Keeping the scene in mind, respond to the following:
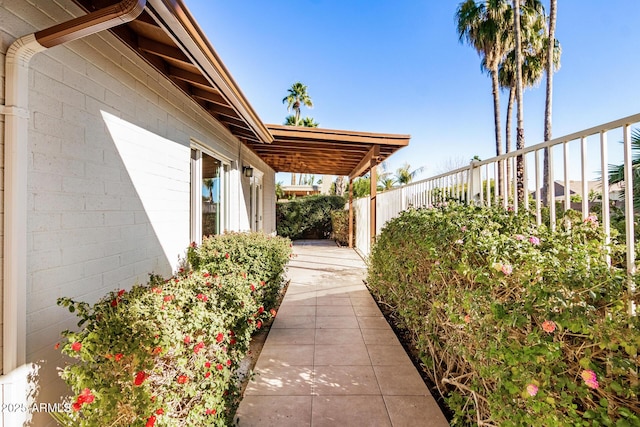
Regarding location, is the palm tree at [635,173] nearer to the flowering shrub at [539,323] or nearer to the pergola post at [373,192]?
the flowering shrub at [539,323]

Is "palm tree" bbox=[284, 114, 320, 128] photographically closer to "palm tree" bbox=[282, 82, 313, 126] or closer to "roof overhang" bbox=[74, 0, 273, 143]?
"palm tree" bbox=[282, 82, 313, 126]

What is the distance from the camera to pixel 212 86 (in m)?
3.36

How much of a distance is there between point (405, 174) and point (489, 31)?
16903mm

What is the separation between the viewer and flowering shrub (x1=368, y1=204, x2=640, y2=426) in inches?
47.3

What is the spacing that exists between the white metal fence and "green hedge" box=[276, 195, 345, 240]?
1127 centimetres

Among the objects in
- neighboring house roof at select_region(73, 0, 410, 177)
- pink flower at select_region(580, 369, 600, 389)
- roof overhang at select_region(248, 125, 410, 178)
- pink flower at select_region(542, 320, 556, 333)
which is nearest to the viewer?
pink flower at select_region(580, 369, 600, 389)

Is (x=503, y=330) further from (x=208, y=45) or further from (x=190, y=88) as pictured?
(x=190, y=88)

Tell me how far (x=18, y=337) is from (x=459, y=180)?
156 inches

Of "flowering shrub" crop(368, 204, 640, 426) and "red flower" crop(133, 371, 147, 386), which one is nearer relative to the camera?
"flowering shrub" crop(368, 204, 640, 426)

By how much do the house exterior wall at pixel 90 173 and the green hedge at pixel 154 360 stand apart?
1.57 feet

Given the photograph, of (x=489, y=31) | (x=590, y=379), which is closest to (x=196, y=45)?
(x=590, y=379)

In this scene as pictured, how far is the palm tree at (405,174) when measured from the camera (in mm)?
30000

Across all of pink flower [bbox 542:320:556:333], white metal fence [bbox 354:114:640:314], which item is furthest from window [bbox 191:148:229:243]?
pink flower [bbox 542:320:556:333]

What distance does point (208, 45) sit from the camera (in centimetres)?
270
